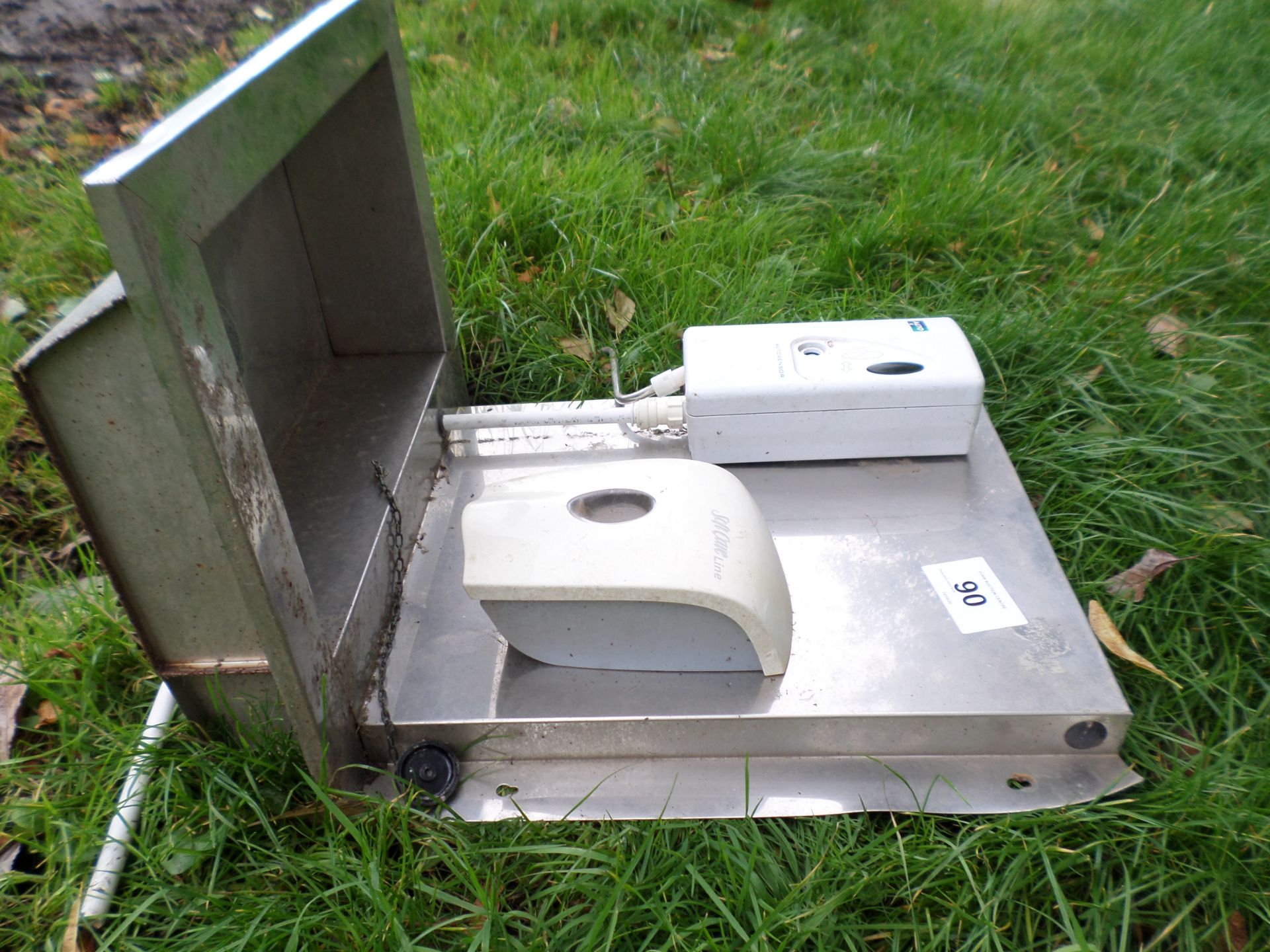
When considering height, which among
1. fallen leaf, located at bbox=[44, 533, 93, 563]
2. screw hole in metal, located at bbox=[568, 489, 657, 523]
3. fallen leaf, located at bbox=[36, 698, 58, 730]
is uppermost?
screw hole in metal, located at bbox=[568, 489, 657, 523]

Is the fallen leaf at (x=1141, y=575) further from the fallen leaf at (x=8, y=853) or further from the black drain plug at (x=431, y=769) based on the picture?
the fallen leaf at (x=8, y=853)

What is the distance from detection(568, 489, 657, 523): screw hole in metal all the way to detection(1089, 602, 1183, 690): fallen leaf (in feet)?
2.07

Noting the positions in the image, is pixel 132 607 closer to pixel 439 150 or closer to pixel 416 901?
pixel 416 901

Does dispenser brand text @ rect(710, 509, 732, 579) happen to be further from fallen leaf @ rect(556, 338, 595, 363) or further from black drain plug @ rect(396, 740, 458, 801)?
fallen leaf @ rect(556, 338, 595, 363)

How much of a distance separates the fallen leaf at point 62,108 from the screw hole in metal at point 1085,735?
3022mm

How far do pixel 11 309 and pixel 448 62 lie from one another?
61.8 inches

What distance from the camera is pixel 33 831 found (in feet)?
3.62

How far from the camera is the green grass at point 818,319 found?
976mm

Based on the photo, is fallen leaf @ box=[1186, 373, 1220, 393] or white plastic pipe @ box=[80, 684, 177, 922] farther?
fallen leaf @ box=[1186, 373, 1220, 393]

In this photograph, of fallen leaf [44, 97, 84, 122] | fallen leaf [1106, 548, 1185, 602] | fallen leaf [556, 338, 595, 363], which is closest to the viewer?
fallen leaf [1106, 548, 1185, 602]

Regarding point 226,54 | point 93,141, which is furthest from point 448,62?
point 93,141

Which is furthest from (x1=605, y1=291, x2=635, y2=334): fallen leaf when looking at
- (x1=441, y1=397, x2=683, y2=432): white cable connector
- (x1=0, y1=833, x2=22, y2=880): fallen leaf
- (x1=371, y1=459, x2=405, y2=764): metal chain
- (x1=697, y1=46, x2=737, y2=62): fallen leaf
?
(x1=697, y1=46, x2=737, y2=62): fallen leaf

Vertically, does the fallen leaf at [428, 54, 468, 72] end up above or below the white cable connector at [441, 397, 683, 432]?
above

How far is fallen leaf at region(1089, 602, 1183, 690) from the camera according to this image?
1241mm
